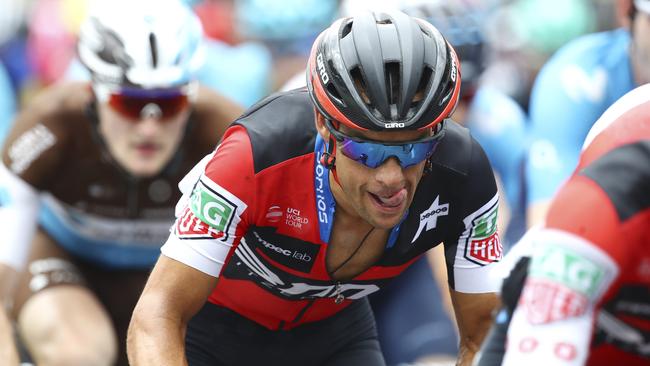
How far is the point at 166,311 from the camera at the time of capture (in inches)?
174

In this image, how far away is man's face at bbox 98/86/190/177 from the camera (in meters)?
6.85

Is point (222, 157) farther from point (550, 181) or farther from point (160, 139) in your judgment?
point (550, 181)

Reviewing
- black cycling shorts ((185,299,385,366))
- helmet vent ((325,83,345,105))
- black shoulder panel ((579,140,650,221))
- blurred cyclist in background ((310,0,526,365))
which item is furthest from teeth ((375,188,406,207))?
blurred cyclist in background ((310,0,526,365))

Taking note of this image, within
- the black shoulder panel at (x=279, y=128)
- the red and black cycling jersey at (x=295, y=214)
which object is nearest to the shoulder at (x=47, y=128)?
the red and black cycling jersey at (x=295, y=214)

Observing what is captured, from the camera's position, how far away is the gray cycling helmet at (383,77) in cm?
434

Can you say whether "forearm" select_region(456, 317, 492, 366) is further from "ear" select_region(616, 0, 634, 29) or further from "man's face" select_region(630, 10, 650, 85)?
Answer: "ear" select_region(616, 0, 634, 29)

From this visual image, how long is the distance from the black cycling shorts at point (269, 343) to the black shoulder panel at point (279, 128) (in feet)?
3.13

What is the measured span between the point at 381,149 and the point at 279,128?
0.46 m

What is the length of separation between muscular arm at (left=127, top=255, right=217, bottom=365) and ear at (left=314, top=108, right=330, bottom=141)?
0.60m

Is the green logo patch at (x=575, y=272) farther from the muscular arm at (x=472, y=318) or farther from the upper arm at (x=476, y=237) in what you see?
the muscular arm at (x=472, y=318)

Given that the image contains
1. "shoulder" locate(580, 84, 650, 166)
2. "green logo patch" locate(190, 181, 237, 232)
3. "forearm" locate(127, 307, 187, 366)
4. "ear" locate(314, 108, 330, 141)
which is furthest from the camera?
"ear" locate(314, 108, 330, 141)

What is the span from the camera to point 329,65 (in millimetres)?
4469

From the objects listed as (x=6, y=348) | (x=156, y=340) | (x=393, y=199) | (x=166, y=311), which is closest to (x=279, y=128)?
(x=393, y=199)

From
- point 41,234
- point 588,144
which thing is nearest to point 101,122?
point 41,234
